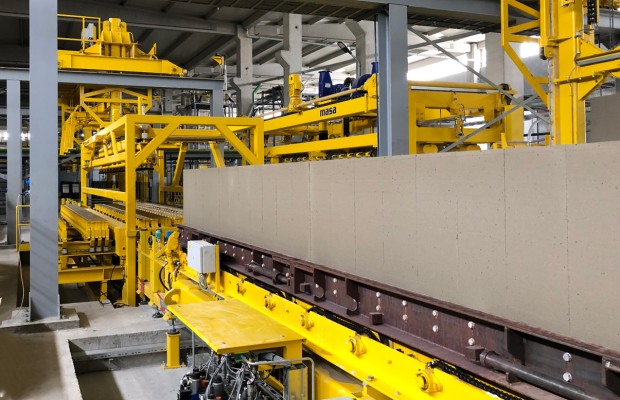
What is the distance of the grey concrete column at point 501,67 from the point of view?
11.9 metres

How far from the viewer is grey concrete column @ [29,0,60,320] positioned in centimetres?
569

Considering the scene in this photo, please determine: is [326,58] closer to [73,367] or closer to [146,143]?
[146,143]

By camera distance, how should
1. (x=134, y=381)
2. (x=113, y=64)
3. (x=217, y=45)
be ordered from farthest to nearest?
(x=217, y=45) < (x=113, y=64) < (x=134, y=381)

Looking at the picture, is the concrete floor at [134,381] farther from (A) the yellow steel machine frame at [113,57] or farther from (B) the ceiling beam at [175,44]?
(B) the ceiling beam at [175,44]

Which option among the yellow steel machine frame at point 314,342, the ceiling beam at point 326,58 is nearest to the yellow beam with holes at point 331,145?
the yellow steel machine frame at point 314,342

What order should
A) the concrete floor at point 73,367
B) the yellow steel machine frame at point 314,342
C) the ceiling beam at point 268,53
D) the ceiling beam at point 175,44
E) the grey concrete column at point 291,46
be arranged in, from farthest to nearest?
the ceiling beam at point 268,53, the ceiling beam at point 175,44, the grey concrete column at point 291,46, the concrete floor at point 73,367, the yellow steel machine frame at point 314,342

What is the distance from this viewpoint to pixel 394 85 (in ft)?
21.1

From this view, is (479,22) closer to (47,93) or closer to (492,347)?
(47,93)

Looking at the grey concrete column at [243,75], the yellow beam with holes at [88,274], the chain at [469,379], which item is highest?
the grey concrete column at [243,75]

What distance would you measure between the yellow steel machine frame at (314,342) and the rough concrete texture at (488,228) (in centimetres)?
35

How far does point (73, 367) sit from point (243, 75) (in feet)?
46.5

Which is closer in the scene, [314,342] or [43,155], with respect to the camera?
[314,342]

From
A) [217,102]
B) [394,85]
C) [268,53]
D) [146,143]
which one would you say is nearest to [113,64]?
[217,102]

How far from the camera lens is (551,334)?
2104mm
